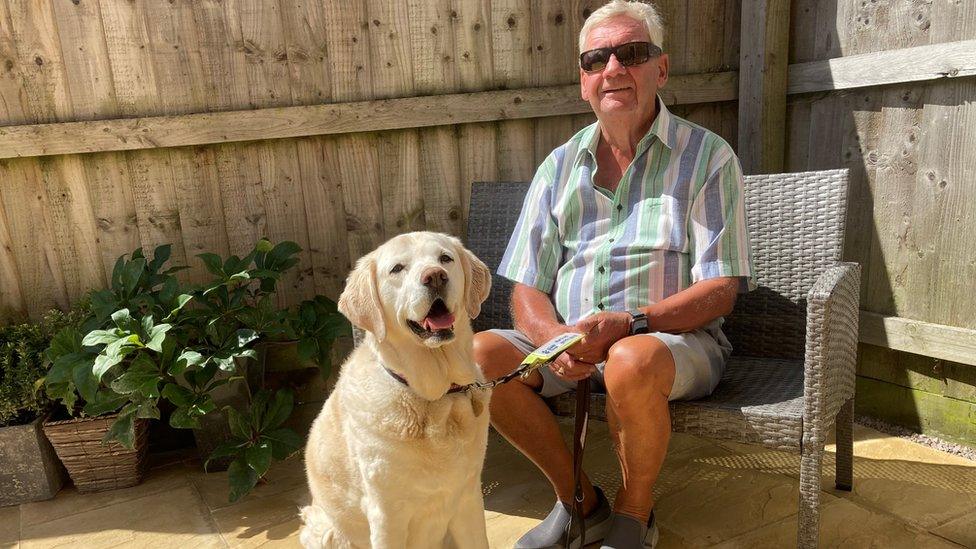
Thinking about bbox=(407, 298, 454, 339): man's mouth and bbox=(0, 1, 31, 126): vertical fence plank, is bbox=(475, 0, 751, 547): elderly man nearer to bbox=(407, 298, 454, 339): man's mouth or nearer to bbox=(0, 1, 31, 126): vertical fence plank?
bbox=(407, 298, 454, 339): man's mouth

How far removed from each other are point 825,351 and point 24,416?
306 centimetres

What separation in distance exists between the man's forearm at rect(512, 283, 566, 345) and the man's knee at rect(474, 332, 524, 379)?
98mm

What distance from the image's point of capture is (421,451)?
179cm

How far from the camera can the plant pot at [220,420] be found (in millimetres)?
3020

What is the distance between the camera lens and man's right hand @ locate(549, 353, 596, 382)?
2.15 metres

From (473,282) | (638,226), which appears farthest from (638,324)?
(473,282)

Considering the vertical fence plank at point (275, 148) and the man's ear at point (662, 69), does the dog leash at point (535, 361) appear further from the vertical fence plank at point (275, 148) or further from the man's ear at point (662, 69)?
the vertical fence plank at point (275, 148)

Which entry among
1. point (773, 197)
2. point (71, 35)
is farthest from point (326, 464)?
point (71, 35)

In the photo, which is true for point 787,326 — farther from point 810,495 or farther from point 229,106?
point 229,106

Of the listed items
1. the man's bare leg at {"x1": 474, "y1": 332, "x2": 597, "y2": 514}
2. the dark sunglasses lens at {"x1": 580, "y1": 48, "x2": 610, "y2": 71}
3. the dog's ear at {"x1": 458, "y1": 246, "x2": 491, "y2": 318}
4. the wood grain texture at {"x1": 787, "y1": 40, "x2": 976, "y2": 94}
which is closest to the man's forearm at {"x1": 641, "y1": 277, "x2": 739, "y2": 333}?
the man's bare leg at {"x1": 474, "y1": 332, "x2": 597, "y2": 514}

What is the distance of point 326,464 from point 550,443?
30.1 inches

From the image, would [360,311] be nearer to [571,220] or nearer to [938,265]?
[571,220]

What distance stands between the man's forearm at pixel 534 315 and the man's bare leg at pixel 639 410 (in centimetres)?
28

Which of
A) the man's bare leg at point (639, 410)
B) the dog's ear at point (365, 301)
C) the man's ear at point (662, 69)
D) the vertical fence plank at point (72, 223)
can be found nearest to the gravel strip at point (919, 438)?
the man's bare leg at point (639, 410)
